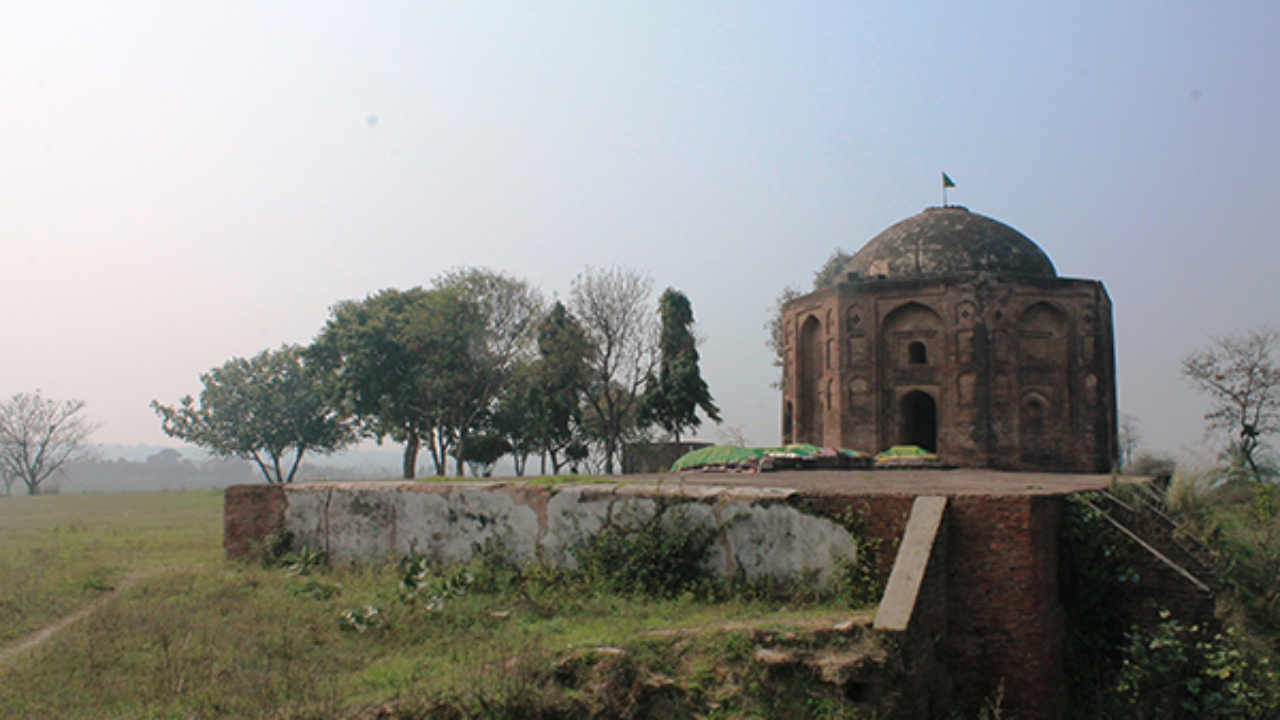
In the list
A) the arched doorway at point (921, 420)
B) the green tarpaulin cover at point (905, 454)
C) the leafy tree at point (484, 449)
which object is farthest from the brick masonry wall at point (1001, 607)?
the leafy tree at point (484, 449)

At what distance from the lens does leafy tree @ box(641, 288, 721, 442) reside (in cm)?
3322

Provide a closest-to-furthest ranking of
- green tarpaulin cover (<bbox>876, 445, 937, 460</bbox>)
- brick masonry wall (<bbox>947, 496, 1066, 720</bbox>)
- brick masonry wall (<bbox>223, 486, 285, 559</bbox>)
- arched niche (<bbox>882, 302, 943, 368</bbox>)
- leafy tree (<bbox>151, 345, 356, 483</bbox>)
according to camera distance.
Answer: brick masonry wall (<bbox>947, 496, 1066, 720</bbox>) → brick masonry wall (<bbox>223, 486, 285, 559</bbox>) → green tarpaulin cover (<bbox>876, 445, 937, 460</bbox>) → arched niche (<bbox>882, 302, 943, 368</bbox>) → leafy tree (<bbox>151, 345, 356, 483</bbox>)

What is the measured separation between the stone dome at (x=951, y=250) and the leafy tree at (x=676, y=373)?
880 centimetres

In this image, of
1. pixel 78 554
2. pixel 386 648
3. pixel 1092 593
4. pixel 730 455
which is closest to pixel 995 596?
pixel 1092 593

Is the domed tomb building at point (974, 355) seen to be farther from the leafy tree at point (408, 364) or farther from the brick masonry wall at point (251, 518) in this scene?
the brick masonry wall at point (251, 518)

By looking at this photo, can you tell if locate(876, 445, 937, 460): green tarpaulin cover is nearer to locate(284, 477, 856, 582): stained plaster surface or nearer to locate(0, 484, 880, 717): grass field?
locate(284, 477, 856, 582): stained plaster surface

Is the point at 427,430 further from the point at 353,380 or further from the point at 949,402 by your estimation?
the point at 949,402

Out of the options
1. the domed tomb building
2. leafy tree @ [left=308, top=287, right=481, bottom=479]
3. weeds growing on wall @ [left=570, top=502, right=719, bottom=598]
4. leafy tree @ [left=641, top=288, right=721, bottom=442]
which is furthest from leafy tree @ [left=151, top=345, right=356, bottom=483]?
weeds growing on wall @ [left=570, top=502, right=719, bottom=598]

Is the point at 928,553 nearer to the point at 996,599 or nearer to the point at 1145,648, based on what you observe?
the point at 996,599

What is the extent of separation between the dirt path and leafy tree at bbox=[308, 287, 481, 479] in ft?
72.6

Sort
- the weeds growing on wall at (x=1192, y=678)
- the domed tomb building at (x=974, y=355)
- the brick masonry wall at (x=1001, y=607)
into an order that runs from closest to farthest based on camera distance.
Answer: the brick masonry wall at (x=1001, y=607)
the weeds growing on wall at (x=1192, y=678)
the domed tomb building at (x=974, y=355)

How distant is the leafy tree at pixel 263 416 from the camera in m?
46.5

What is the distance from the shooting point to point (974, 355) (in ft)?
76.8

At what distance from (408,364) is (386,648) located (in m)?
27.8
